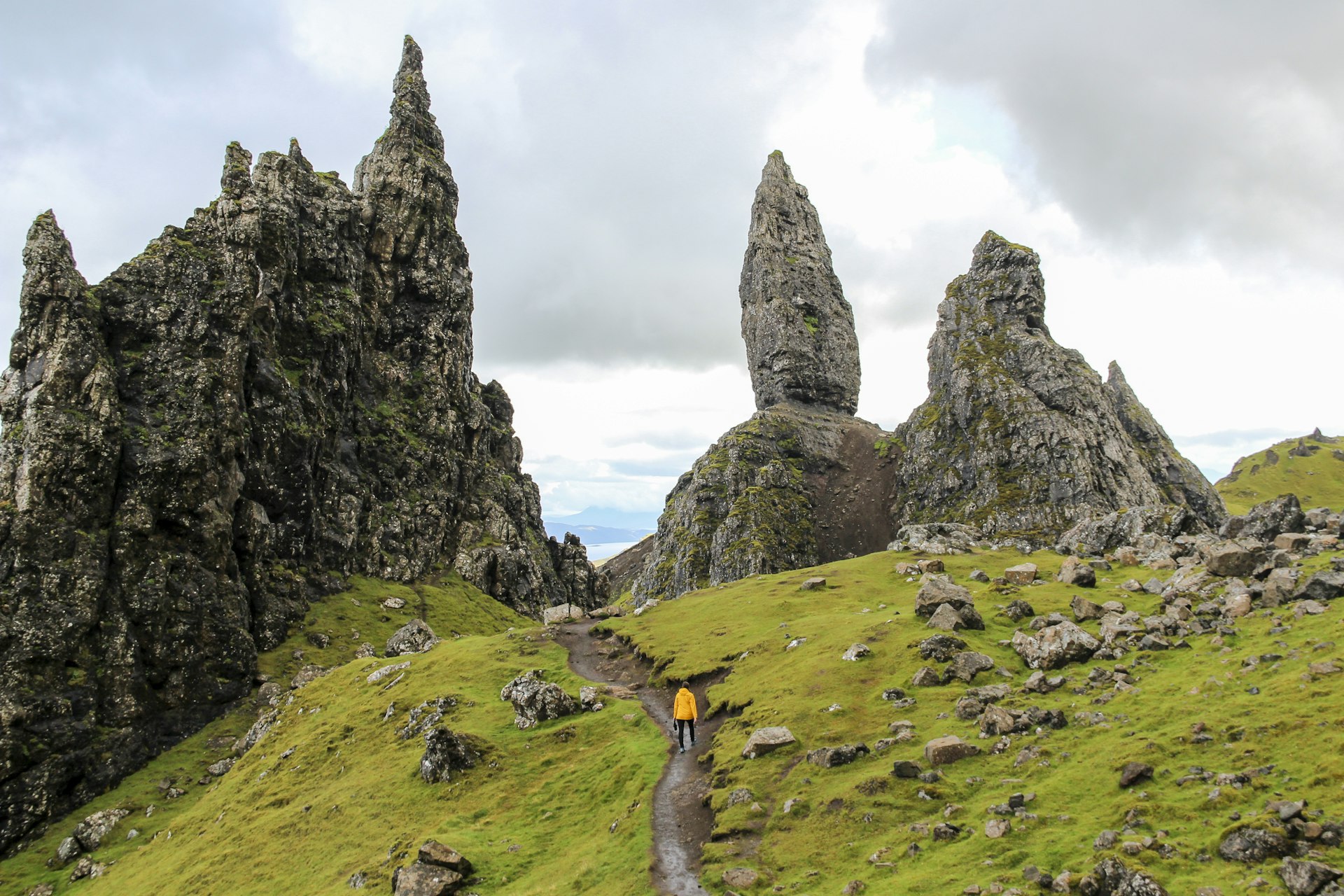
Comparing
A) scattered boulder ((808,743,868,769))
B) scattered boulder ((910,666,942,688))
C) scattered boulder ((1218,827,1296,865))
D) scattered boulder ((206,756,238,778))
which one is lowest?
scattered boulder ((206,756,238,778))

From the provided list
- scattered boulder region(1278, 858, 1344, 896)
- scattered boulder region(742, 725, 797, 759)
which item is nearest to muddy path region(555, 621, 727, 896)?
scattered boulder region(742, 725, 797, 759)

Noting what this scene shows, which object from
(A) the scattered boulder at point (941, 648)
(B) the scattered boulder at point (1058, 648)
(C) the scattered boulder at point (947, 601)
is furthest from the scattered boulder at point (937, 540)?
(B) the scattered boulder at point (1058, 648)

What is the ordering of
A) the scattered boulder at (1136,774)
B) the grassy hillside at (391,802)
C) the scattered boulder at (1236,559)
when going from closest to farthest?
1. the scattered boulder at (1136,774)
2. the grassy hillside at (391,802)
3. the scattered boulder at (1236,559)

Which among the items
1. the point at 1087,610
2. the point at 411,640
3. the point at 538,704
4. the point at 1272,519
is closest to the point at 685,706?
the point at 538,704

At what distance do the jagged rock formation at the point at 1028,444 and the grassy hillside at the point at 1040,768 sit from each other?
417ft

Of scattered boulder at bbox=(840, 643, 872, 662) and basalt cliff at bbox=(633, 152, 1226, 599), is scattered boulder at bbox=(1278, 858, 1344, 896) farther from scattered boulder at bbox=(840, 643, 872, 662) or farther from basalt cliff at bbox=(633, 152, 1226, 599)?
basalt cliff at bbox=(633, 152, 1226, 599)

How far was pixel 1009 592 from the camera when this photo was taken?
55.2 meters

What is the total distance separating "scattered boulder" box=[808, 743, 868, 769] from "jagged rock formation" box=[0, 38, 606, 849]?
8248cm

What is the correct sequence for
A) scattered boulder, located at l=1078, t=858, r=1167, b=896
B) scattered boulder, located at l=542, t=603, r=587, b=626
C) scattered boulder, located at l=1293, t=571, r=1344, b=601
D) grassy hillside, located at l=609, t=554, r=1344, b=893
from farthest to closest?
scattered boulder, located at l=542, t=603, r=587, b=626, scattered boulder, located at l=1293, t=571, r=1344, b=601, grassy hillside, located at l=609, t=554, r=1344, b=893, scattered boulder, located at l=1078, t=858, r=1167, b=896

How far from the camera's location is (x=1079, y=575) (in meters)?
55.3

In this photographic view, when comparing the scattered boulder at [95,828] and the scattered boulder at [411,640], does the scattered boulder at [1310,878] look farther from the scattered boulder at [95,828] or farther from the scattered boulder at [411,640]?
the scattered boulder at [95,828]

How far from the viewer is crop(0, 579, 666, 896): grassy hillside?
108 ft

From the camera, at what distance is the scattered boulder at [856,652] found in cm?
4591

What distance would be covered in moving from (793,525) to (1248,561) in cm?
14986
